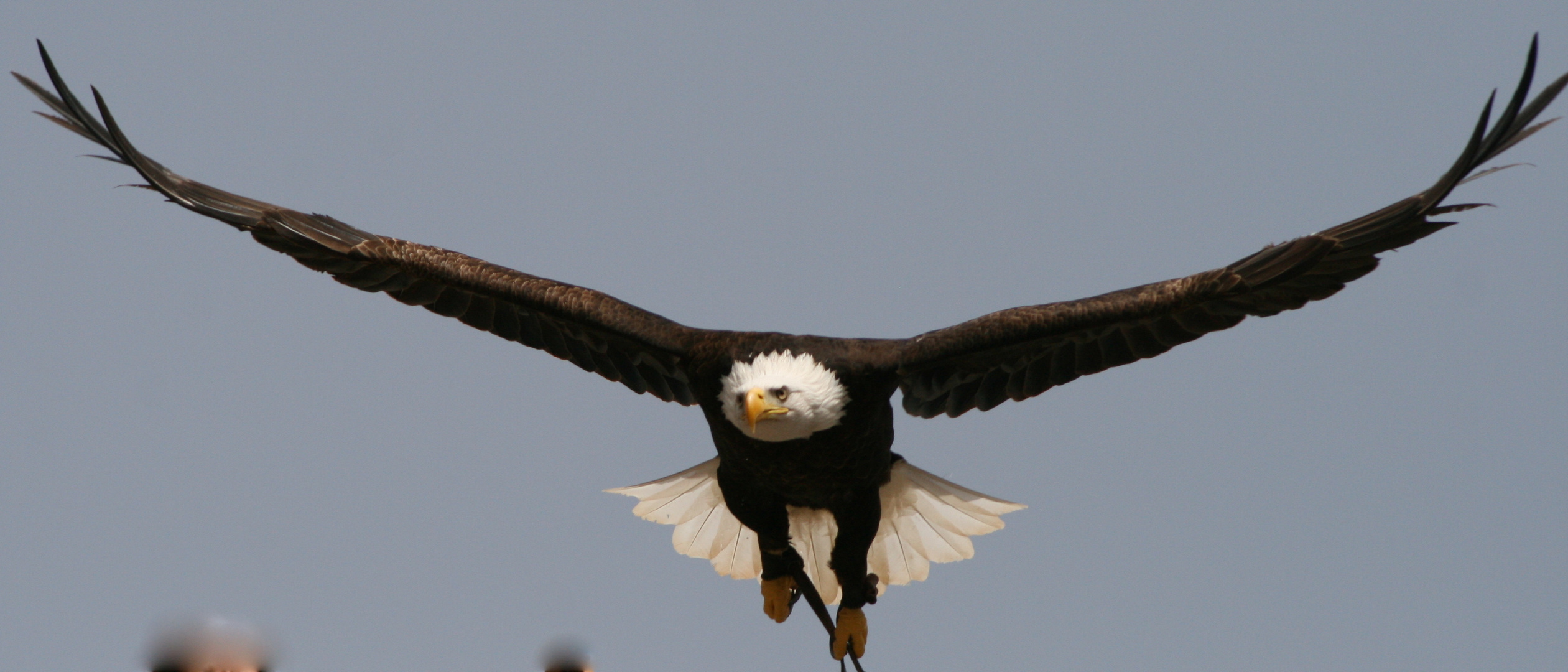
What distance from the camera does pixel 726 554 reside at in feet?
24.6

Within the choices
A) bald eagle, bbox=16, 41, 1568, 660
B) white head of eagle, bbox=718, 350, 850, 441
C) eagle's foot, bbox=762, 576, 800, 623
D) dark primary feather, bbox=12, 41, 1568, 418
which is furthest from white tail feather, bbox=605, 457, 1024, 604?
white head of eagle, bbox=718, 350, 850, 441

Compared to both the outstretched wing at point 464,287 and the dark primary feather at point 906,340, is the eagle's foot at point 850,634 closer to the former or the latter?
the dark primary feather at point 906,340

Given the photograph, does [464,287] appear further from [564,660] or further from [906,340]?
[564,660]

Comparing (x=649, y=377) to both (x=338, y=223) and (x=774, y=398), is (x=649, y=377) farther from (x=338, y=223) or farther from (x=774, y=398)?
(x=338, y=223)

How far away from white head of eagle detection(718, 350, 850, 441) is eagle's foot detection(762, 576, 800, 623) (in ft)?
3.86

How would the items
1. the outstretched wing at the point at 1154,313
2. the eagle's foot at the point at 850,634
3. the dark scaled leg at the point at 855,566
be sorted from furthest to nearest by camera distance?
1. the eagle's foot at the point at 850,634
2. the dark scaled leg at the point at 855,566
3. the outstretched wing at the point at 1154,313

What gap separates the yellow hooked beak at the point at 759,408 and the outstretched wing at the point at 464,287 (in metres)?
0.53

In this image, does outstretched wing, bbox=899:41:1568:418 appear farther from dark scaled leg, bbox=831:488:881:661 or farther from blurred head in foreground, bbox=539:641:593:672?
blurred head in foreground, bbox=539:641:593:672

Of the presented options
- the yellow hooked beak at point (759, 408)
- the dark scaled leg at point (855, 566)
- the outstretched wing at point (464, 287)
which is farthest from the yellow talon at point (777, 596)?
the yellow hooked beak at point (759, 408)

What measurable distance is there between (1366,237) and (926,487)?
2478 millimetres

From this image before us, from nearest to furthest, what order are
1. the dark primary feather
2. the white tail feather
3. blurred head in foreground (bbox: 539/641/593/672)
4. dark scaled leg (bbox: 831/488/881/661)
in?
blurred head in foreground (bbox: 539/641/593/672), the dark primary feather, dark scaled leg (bbox: 831/488/881/661), the white tail feather

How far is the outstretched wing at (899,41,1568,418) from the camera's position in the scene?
17.6ft

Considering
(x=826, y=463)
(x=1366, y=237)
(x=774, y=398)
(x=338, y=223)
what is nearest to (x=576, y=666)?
(x=774, y=398)

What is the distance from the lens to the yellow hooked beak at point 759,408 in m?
5.78
